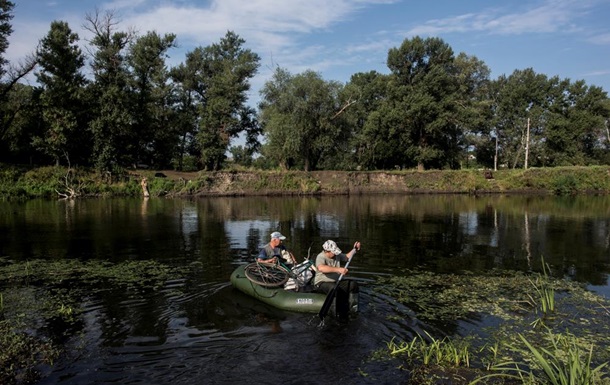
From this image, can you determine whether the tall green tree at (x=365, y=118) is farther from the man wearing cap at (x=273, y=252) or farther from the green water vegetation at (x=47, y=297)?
the man wearing cap at (x=273, y=252)

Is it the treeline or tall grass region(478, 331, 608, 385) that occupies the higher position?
the treeline

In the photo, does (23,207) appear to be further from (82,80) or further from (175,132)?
(175,132)

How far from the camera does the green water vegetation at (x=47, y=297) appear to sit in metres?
7.81

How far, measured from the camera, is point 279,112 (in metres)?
54.1

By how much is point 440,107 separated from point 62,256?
168ft

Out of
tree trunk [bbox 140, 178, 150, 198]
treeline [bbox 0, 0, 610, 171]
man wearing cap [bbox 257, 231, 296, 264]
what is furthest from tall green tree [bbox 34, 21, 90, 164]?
man wearing cap [bbox 257, 231, 296, 264]

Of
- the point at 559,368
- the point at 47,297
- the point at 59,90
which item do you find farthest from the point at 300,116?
the point at 559,368

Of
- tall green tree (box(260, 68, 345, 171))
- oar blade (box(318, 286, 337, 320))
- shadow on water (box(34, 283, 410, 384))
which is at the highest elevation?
tall green tree (box(260, 68, 345, 171))

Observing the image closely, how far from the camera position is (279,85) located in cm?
5612

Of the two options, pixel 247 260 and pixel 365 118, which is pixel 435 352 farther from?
pixel 365 118

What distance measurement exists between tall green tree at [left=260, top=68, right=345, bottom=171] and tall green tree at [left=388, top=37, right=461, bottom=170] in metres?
9.91

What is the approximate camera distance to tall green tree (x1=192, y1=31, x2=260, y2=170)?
5747 centimetres

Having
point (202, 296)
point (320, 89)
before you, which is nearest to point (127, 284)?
point (202, 296)

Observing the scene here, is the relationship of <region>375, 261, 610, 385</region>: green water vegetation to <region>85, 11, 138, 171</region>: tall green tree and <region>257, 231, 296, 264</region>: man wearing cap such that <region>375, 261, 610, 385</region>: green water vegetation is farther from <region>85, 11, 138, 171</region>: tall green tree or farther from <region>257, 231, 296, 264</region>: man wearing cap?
<region>85, 11, 138, 171</region>: tall green tree
